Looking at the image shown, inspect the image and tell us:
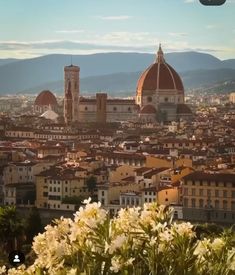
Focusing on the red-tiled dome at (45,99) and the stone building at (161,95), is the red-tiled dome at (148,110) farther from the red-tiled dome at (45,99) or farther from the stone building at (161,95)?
the red-tiled dome at (45,99)

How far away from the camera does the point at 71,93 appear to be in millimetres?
13469

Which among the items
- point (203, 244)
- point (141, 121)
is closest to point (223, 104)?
point (141, 121)

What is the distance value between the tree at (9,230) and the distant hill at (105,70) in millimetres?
4720

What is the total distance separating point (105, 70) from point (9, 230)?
6.23 m

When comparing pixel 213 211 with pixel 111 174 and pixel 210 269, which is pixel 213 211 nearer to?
pixel 111 174

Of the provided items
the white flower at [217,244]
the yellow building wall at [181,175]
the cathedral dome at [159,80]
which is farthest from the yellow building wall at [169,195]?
the white flower at [217,244]

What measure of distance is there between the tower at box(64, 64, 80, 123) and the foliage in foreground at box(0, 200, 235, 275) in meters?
10.7

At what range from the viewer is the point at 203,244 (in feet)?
4.99

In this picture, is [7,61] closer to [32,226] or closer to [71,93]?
[71,93]

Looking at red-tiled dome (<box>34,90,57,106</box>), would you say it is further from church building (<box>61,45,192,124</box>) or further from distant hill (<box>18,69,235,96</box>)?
church building (<box>61,45,192,124</box>)

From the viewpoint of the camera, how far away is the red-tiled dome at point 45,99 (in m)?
13.1

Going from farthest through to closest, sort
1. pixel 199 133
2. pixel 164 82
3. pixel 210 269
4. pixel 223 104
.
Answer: pixel 164 82 < pixel 223 104 < pixel 199 133 < pixel 210 269

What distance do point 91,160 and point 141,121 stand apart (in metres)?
3.48

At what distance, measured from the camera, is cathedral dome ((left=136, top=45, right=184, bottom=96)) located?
534 inches
